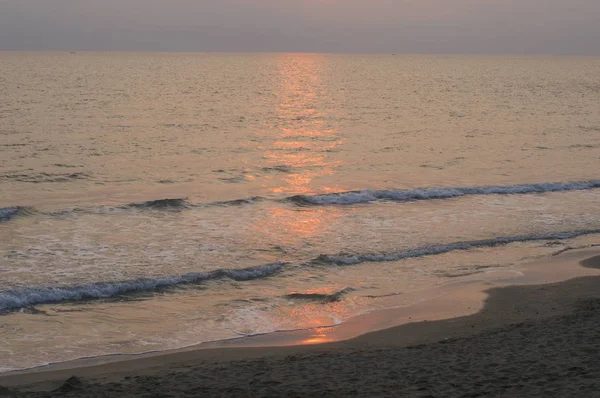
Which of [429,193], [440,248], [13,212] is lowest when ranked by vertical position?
[440,248]

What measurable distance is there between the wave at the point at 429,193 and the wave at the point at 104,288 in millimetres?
9272

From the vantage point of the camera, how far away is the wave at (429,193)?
25641mm

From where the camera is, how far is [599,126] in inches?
2119

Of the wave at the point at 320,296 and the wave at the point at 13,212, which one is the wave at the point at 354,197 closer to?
the wave at the point at 13,212

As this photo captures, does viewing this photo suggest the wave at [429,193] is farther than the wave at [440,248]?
Yes

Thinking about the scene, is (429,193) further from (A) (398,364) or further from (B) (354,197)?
(A) (398,364)

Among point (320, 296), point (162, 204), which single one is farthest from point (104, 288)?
point (162, 204)

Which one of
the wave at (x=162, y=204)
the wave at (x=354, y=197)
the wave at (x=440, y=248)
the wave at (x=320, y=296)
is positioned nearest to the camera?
the wave at (x=320, y=296)

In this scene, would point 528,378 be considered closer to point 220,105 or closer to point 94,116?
point 94,116

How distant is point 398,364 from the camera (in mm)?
10281

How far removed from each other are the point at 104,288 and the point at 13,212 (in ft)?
29.5

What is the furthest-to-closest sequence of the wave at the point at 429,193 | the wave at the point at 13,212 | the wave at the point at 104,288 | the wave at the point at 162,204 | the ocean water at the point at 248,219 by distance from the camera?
the wave at the point at 429,193 < the wave at the point at 162,204 < the wave at the point at 13,212 < the wave at the point at 104,288 < the ocean water at the point at 248,219

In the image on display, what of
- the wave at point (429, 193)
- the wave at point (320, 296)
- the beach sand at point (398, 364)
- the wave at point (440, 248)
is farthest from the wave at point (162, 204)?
the beach sand at point (398, 364)

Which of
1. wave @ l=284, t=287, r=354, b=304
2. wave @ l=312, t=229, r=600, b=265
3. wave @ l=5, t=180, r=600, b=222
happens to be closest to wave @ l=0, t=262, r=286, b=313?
wave @ l=284, t=287, r=354, b=304
